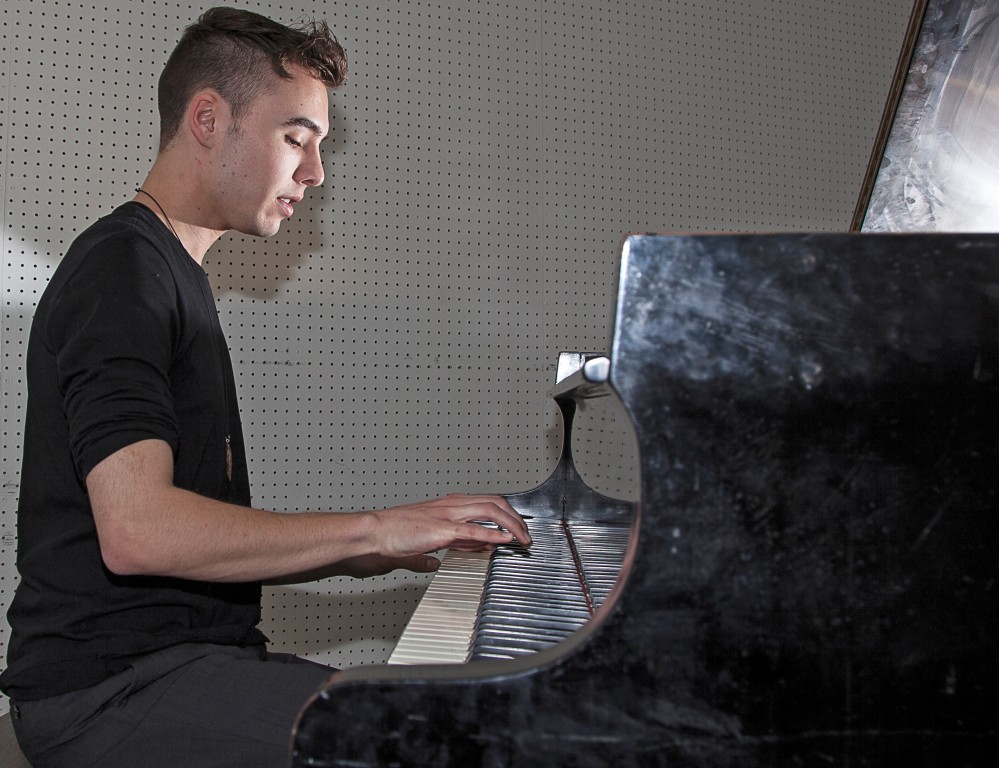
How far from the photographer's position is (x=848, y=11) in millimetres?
3133

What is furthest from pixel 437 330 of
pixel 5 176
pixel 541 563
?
pixel 541 563

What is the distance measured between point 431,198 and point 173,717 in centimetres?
188

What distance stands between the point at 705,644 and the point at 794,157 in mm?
2666

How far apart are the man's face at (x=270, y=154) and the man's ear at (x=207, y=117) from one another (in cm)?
2

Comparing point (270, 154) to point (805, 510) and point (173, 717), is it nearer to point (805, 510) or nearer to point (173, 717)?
point (173, 717)

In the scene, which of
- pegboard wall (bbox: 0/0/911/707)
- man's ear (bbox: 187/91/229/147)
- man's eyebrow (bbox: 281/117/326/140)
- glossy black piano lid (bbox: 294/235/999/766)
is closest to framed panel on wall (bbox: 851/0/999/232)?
glossy black piano lid (bbox: 294/235/999/766)

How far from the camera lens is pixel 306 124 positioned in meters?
1.73

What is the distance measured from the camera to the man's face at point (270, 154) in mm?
1634

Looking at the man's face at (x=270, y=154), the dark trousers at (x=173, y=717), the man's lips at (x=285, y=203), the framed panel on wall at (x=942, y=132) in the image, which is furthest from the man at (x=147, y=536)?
the framed panel on wall at (x=942, y=132)

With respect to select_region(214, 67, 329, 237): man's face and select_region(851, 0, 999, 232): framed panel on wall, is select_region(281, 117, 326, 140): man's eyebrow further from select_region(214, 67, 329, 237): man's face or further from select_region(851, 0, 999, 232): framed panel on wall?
select_region(851, 0, 999, 232): framed panel on wall

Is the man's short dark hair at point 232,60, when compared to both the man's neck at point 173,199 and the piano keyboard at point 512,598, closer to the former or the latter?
the man's neck at point 173,199

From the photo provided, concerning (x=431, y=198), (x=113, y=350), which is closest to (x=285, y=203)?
(x=113, y=350)

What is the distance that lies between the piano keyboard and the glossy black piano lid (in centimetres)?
22

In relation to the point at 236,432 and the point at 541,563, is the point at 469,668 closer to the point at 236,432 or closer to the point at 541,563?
the point at 541,563
